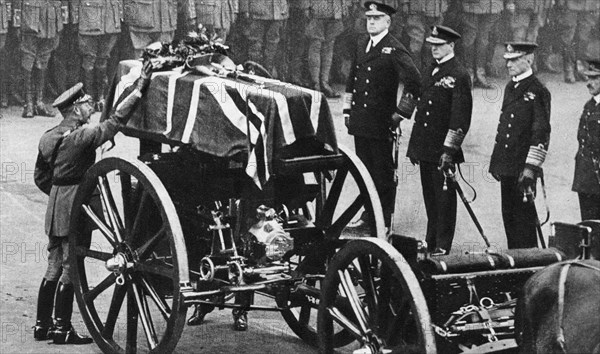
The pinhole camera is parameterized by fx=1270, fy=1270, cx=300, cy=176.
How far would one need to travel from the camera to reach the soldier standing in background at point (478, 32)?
46.9 feet

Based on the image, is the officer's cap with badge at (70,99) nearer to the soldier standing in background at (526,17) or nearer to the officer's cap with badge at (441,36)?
the officer's cap with badge at (441,36)

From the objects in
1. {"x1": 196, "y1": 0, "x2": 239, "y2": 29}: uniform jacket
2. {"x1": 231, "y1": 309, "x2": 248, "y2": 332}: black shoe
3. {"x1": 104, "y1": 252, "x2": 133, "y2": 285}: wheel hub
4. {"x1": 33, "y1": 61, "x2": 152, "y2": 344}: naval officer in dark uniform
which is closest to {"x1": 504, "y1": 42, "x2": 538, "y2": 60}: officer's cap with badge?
{"x1": 231, "y1": 309, "x2": 248, "y2": 332}: black shoe

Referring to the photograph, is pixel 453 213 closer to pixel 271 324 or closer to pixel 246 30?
pixel 271 324

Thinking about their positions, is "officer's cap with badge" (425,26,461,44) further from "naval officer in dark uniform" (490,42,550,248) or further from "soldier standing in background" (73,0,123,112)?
"soldier standing in background" (73,0,123,112)

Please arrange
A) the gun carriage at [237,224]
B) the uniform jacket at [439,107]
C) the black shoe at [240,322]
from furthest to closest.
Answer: the uniform jacket at [439,107] → the black shoe at [240,322] → the gun carriage at [237,224]

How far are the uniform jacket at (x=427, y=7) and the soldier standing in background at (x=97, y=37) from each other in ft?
10.7

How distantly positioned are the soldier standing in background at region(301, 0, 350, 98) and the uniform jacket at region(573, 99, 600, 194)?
5654 mm

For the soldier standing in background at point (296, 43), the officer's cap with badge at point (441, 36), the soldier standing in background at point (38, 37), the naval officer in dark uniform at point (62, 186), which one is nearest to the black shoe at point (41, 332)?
the naval officer in dark uniform at point (62, 186)

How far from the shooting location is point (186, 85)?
7094 mm

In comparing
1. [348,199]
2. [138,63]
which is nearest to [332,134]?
[138,63]

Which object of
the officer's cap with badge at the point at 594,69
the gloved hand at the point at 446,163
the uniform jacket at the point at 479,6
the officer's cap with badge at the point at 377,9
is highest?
the officer's cap with badge at the point at 377,9

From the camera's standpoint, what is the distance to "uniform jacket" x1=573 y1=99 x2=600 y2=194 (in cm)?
830

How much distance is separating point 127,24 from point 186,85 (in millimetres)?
6398

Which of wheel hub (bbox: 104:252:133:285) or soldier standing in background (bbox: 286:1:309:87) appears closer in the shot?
wheel hub (bbox: 104:252:133:285)
